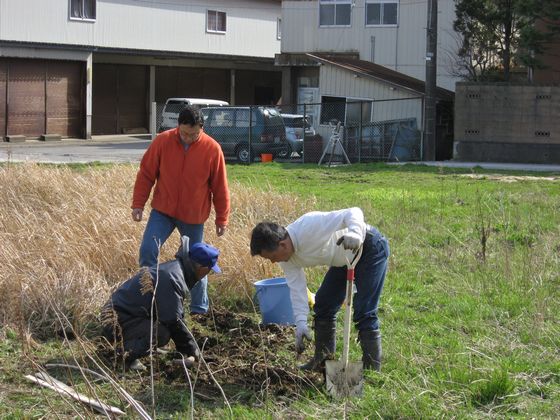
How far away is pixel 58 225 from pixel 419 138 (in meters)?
17.9

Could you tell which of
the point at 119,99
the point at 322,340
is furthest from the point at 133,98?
the point at 322,340

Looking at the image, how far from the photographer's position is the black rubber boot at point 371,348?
6.21m

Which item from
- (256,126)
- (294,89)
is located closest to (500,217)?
(256,126)

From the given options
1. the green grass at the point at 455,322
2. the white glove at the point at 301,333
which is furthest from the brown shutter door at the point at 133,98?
the white glove at the point at 301,333

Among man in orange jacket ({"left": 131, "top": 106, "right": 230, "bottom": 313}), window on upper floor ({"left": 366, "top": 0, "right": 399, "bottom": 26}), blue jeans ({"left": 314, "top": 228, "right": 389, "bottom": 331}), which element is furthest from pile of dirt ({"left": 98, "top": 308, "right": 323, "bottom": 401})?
window on upper floor ({"left": 366, "top": 0, "right": 399, "bottom": 26})

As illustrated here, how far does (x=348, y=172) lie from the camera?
2078 cm

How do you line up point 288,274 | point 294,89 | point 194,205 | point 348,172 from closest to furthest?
point 288,274, point 194,205, point 348,172, point 294,89

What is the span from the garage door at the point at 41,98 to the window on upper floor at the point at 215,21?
746cm

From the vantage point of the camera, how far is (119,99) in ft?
133

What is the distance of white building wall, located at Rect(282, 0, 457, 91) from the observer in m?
31.6

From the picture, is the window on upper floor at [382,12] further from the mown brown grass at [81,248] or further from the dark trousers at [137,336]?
the dark trousers at [137,336]

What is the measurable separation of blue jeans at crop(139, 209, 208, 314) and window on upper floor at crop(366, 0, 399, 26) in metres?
26.1

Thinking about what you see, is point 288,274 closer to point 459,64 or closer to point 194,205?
point 194,205

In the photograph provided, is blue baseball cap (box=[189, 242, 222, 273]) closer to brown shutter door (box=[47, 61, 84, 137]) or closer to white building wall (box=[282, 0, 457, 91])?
white building wall (box=[282, 0, 457, 91])
